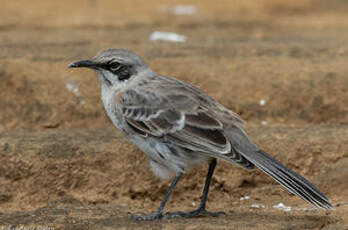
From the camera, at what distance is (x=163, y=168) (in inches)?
243

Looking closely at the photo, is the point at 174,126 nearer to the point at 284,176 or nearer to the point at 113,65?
the point at 113,65

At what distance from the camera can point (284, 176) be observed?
18.7ft

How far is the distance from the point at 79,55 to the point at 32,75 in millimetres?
Result: 926

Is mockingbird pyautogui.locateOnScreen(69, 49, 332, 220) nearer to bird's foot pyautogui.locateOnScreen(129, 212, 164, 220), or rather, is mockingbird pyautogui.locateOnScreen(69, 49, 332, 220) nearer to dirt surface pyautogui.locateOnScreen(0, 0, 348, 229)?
bird's foot pyautogui.locateOnScreen(129, 212, 164, 220)

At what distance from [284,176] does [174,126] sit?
995 mm

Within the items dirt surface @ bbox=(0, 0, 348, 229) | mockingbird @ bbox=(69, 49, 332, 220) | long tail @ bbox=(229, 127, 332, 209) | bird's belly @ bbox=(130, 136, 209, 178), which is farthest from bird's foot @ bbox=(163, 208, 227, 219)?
long tail @ bbox=(229, 127, 332, 209)

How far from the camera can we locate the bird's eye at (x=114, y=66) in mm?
6419

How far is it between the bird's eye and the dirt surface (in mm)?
1062

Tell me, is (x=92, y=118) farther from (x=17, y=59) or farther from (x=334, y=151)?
(x=334, y=151)

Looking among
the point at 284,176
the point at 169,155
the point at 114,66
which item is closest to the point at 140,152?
the point at 114,66

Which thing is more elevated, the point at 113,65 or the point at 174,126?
A: the point at 113,65

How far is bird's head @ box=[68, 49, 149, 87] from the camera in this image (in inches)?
251

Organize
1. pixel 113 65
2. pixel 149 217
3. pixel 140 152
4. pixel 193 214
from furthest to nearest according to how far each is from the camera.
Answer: pixel 140 152
pixel 113 65
pixel 193 214
pixel 149 217

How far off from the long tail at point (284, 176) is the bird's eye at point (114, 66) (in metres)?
1.25
